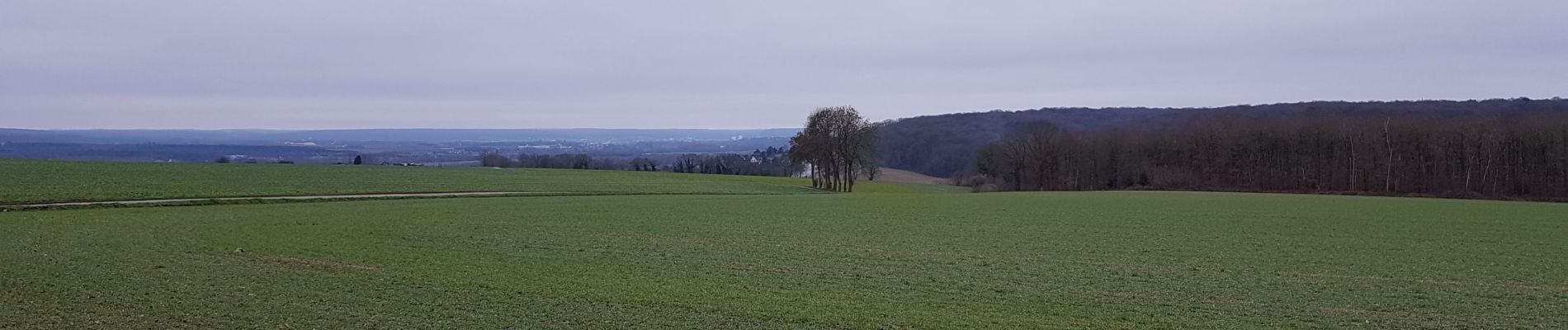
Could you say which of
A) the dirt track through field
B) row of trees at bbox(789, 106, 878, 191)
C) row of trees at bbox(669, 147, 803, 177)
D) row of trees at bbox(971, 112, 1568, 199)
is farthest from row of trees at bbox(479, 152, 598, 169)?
the dirt track through field

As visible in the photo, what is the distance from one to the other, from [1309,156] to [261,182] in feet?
217

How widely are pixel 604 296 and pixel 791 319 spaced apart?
9.50 feet

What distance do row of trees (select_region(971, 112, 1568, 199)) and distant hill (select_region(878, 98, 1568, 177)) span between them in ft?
27.0

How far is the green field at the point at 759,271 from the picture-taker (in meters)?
11.6

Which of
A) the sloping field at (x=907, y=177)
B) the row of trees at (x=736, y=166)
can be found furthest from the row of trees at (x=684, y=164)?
the sloping field at (x=907, y=177)

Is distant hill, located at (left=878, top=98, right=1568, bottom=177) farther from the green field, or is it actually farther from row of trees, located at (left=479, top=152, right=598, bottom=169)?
the green field

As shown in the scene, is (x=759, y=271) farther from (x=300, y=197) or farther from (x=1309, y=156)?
(x=1309, y=156)

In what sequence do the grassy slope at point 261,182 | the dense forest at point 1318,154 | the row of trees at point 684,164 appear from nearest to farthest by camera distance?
the grassy slope at point 261,182, the dense forest at point 1318,154, the row of trees at point 684,164

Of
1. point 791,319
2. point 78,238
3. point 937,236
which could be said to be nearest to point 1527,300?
point 791,319

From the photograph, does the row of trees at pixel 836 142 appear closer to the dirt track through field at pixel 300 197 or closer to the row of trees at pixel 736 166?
the dirt track through field at pixel 300 197

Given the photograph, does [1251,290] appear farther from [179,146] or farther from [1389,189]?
[179,146]

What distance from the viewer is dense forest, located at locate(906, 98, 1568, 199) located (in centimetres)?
6272

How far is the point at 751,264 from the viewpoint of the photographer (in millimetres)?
17344

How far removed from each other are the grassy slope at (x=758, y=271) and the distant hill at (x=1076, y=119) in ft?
184
